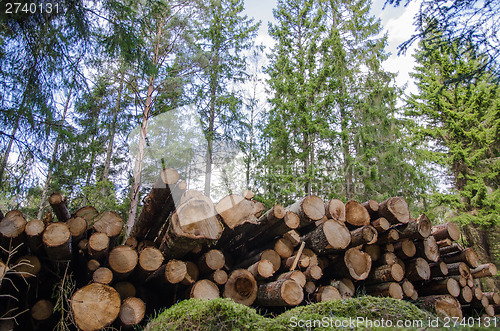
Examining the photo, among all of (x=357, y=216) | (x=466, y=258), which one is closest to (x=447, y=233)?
(x=466, y=258)

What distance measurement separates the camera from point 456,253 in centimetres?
531

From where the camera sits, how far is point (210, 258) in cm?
367

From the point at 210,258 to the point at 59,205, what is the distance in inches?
79.0

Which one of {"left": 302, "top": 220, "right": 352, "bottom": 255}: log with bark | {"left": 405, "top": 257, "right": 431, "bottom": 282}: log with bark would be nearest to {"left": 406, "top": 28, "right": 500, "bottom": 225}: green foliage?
{"left": 405, "top": 257, "right": 431, "bottom": 282}: log with bark

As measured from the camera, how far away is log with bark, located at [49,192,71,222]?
3582mm

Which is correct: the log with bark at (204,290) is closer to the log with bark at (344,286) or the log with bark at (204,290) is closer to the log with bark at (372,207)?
the log with bark at (344,286)

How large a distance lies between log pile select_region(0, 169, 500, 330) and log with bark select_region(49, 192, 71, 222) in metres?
0.01

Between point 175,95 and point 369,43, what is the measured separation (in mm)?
9759

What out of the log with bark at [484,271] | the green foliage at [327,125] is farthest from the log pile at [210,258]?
the green foliage at [327,125]

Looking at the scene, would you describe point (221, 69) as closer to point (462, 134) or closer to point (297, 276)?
point (462, 134)

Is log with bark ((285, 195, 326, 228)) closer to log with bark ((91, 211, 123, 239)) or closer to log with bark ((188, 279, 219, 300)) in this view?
log with bark ((188, 279, 219, 300))

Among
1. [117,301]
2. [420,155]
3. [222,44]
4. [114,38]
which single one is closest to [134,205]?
[114,38]

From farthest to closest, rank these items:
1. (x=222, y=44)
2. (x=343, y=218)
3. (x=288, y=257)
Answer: (x=222, y=44), (x=343, y=218), (x=288, y=257)

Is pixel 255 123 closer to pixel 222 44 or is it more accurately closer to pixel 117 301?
pixel 222 44
